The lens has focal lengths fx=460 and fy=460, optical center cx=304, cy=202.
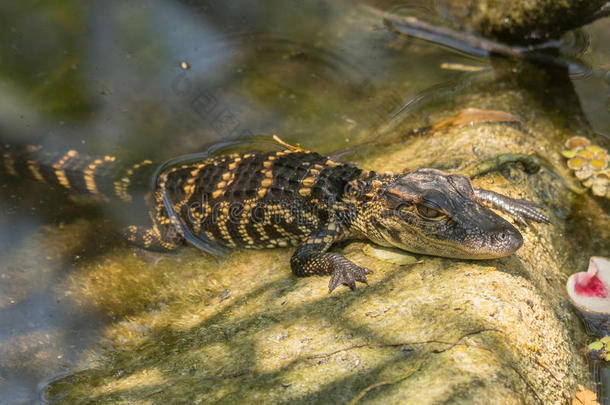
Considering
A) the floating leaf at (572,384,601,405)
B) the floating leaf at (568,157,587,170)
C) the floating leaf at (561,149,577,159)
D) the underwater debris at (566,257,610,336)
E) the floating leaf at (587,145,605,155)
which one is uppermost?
the floating leaf at (587,145,605,155)

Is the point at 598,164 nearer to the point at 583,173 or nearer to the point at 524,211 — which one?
the point at 583,173

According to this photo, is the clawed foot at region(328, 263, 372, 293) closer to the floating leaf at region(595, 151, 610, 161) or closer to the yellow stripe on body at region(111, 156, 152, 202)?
the yellow stripe on body at region(111, 156, 152, 202)

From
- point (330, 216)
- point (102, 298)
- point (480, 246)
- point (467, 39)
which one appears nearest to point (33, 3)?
point (102, 298)

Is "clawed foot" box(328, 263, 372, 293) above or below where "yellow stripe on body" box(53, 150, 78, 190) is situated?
above

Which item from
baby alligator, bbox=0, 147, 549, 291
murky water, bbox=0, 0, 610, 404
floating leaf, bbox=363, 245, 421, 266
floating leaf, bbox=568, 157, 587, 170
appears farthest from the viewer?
murky water, bbox=0, 0, 610, 404

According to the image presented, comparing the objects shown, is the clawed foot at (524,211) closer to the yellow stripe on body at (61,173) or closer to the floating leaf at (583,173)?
the floating leaf at (583,173)

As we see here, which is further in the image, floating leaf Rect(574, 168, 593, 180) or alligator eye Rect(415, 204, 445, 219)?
floating leaf Rect(574, 168, 593, 180)

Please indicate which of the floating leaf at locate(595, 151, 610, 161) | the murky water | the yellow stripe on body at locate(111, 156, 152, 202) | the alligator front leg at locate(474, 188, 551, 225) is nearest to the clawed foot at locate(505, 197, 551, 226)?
the alligator front leg at locate(474, 188, 551, 225)
